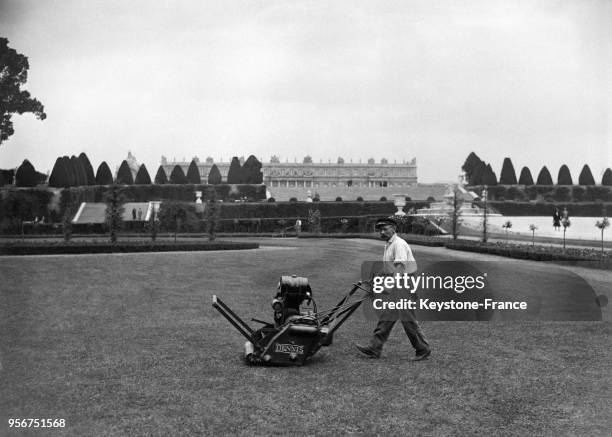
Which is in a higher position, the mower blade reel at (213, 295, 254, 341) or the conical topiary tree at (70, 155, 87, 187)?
the conical topiary tree at (70, 155, 87, 187)

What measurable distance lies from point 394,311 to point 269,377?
1.56m

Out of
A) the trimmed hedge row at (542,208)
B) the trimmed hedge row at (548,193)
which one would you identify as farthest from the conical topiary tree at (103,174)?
the trimmed hedge row at (548,193)

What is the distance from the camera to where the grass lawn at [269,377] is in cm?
520

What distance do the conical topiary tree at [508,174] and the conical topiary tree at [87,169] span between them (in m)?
38.0

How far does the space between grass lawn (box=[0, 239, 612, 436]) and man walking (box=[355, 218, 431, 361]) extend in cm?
22

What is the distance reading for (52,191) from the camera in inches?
1841

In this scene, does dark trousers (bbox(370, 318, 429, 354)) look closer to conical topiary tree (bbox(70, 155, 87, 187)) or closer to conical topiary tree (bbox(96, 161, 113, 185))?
conical topiary tree (bbox(70, 155, 87, 187))

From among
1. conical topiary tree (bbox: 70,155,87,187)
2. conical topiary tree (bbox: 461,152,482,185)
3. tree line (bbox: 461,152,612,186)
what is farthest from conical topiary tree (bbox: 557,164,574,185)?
conical topiary tree (bbox: 70,155,87,187)

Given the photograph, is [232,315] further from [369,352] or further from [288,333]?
[369,352]

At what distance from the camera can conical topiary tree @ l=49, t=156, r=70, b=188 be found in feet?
159

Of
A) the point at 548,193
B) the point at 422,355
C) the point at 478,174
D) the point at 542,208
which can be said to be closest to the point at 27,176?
the point at 422,355

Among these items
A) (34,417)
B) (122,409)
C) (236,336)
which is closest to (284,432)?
(122,409)

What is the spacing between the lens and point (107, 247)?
21219 millimetres

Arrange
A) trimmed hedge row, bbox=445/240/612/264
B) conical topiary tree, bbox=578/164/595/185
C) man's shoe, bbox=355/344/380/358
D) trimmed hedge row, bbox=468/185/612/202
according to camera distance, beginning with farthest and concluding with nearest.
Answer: conical topiary tree, bbox=578/164/595/185 < trimmed hedge row, bbox=468/185/612/202 < trimmed hedge row, bbox=445/240/612/264 < man's shoe, bbox=355/344/380/358
